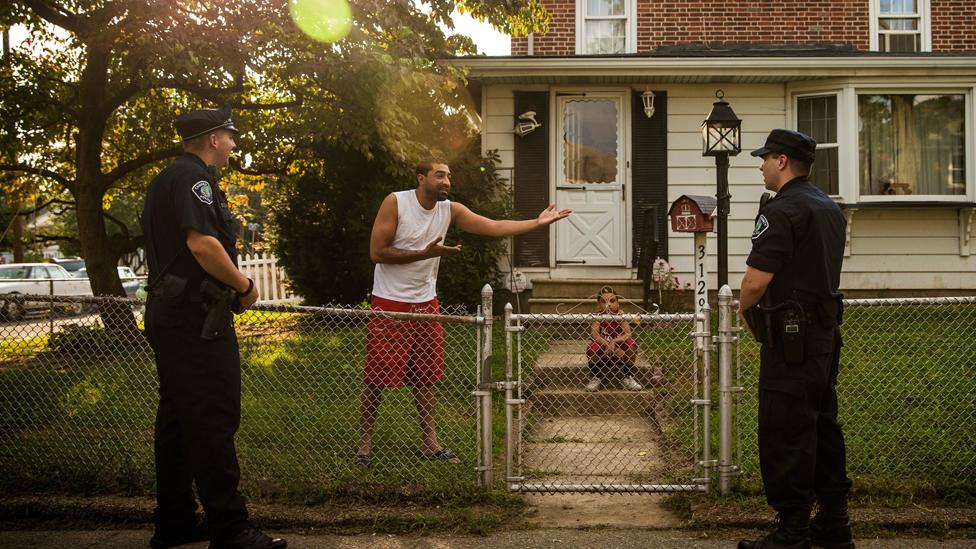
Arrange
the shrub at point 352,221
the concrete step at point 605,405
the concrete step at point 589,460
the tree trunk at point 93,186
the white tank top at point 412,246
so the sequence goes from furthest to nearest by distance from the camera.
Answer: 1. the tree trunk at point 93,186
2. the shrub at point 352,221
3. the concrete step at point 605,405
4. the concrete step at point 589,460
5. the white tank top at point 412,246

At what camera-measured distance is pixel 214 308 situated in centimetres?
411

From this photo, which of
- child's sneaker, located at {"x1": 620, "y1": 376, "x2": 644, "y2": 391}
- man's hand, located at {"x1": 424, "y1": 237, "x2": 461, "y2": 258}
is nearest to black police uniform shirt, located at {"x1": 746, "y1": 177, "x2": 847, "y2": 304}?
man's hand, located at {"x1": 424, "y1": 237, "x2": 461, "y2": 258}

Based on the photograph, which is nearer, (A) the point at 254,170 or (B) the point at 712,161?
(B) the point at 712,161

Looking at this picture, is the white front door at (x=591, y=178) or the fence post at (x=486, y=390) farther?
the white front door at (x=591, y=178)

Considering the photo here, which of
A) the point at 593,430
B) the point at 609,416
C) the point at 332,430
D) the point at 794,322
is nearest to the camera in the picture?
the point at 794,322

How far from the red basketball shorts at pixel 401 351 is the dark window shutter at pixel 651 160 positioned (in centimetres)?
748

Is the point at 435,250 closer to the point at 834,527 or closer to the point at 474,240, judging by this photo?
the point at 834,527

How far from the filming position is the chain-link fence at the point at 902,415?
4996mm

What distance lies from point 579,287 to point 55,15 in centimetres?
777

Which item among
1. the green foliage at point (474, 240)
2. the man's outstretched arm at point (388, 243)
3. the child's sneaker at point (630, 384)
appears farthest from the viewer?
the green foliage at point (474, 240)

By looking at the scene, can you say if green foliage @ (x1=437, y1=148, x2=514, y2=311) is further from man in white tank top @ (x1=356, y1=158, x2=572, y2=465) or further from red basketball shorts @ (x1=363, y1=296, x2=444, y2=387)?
red basketball shorts @ (x1=363, y1=296, x2=444, y2=387)

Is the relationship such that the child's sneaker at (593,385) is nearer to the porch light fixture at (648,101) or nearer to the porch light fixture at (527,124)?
the porch light fixture at (527,124)

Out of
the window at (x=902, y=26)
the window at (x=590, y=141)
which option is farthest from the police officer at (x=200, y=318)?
the window at (x=902, y=26)

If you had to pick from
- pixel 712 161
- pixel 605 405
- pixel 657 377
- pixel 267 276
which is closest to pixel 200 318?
pixel 605 405
